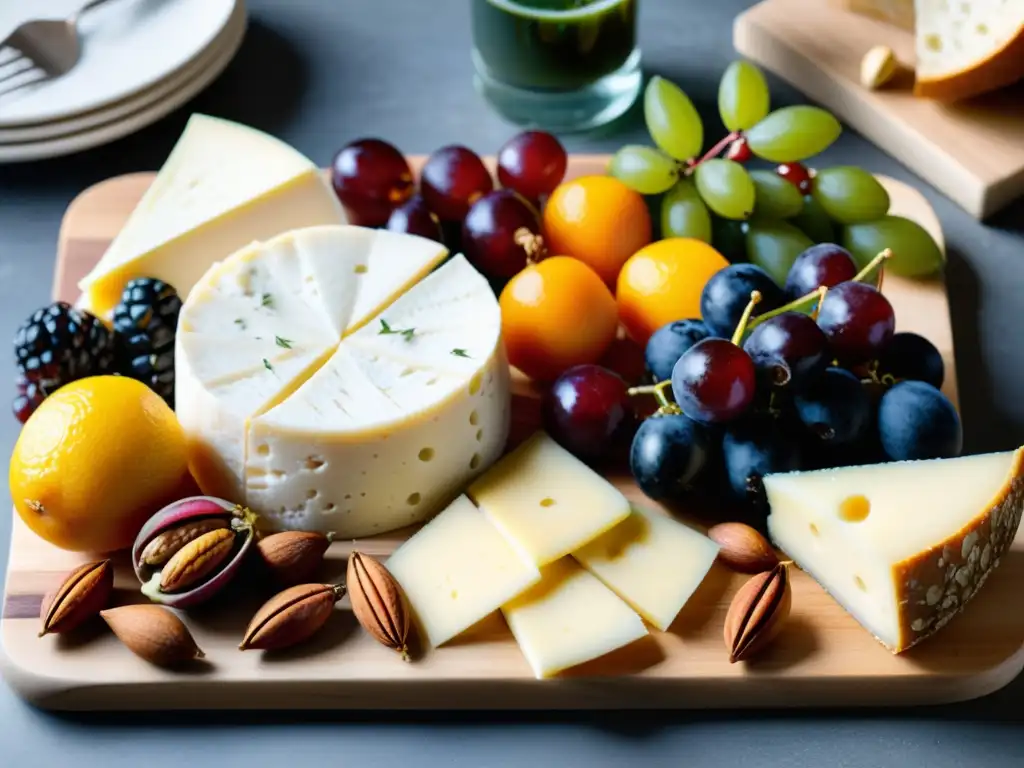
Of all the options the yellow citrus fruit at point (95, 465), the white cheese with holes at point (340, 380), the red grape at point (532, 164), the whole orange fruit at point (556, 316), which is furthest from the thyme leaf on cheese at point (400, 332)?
the red grape at point (532, 164)

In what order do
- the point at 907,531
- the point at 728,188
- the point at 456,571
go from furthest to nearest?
1. the point at 728,188
2. the point at 456,571
3. the point at 907,531

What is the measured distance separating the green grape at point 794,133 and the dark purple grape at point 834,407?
42 cm

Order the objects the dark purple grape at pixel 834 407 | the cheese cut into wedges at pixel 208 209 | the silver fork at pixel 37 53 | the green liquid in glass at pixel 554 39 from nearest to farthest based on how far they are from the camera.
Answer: the dark purple grape at pixel 834 407, the cheese cut into wedges at pixel 208 209, the green liquid in glass at pixel 554 39, the silver fork at pixel 37 53

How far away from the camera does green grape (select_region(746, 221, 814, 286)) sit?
62.6 inches

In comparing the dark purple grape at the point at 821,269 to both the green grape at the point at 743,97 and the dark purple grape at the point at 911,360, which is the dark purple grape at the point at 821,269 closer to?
the dark purple grape at the point at 911,360

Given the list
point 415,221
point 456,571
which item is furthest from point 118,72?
point 456,571

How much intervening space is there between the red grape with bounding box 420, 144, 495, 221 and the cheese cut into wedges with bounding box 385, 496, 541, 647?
491 mm

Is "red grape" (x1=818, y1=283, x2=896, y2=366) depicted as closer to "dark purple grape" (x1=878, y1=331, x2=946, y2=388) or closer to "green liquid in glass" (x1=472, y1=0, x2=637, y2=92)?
"dark purple grape" (x1=878, y1=331, x2=946, y2=388)

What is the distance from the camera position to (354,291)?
1.48 meters

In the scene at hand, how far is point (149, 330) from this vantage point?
147cm

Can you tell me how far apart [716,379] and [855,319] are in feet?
0.63

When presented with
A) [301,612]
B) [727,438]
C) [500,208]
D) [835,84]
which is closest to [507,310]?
[500,208]

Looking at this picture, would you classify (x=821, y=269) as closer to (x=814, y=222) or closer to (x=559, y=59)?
(x=814, y=222)

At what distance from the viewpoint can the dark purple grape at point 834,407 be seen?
1.32 m
